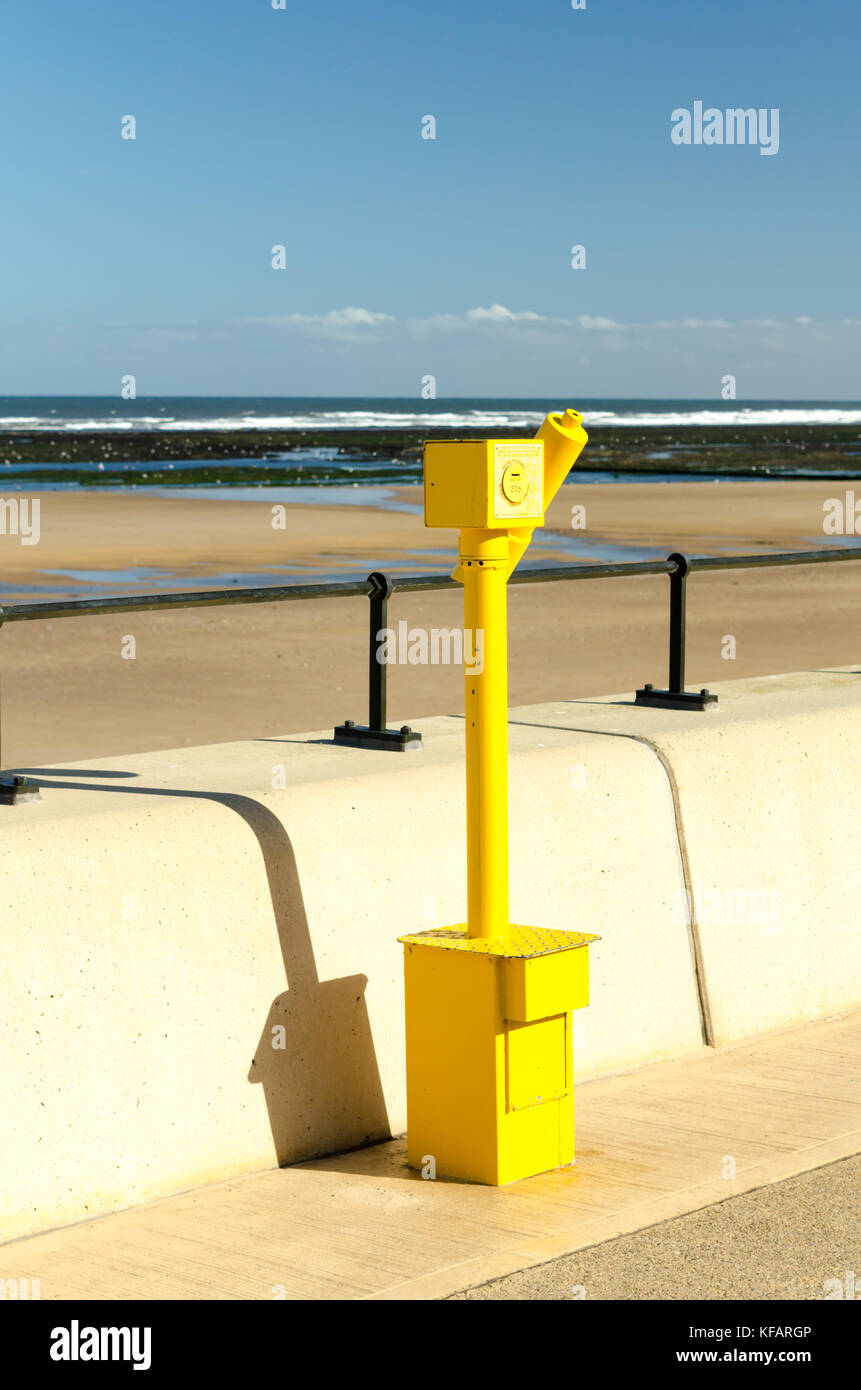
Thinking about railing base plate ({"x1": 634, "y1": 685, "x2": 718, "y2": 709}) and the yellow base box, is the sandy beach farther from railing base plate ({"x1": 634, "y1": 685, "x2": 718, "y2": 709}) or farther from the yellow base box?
the yellow base box

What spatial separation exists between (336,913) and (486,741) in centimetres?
61

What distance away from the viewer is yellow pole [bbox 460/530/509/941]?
14.3ft

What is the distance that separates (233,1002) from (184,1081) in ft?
0.74

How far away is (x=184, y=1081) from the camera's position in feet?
13.7

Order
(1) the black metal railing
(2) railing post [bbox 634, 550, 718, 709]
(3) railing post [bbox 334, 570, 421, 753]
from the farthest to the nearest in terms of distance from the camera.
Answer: (2) railing post [bbox 634, 550, 718, 709], (3) railing post [bbox 334, 570, 421, 753], (1) the black metal railing

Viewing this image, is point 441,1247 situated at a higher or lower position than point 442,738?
lower

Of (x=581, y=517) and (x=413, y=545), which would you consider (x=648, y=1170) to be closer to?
(x=413, y=545)

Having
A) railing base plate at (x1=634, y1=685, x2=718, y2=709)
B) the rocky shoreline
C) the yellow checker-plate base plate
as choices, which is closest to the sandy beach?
railing base plate at (x1=634, y1=685, x2=718, y2=709)

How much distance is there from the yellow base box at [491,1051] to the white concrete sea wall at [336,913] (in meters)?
0.26

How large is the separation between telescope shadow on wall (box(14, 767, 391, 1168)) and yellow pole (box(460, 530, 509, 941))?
0.42 meters

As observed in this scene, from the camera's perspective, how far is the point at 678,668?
20.3 feet

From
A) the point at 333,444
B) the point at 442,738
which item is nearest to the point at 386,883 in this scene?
the point at 442,738

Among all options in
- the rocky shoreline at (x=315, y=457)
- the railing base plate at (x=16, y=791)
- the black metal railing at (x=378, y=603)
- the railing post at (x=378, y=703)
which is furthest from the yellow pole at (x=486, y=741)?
the rocky shoreline at (x=315, y=457)
